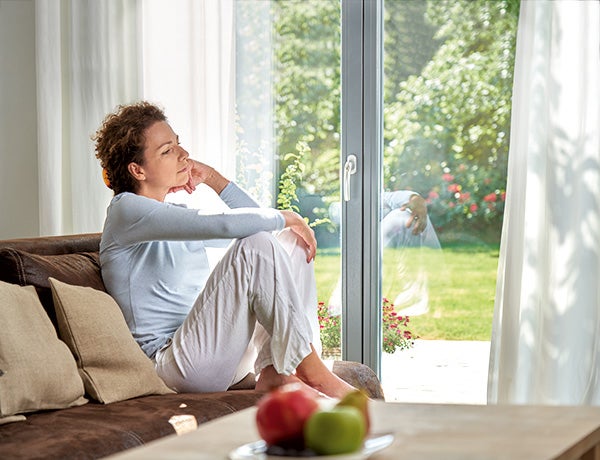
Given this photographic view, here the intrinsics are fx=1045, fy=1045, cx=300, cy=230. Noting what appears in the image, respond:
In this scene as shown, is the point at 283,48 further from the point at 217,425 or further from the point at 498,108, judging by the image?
the point at 217,425

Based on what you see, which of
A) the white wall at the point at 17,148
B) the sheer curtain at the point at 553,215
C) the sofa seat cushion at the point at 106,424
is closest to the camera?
the sofa seat cushion at the point at 106,424

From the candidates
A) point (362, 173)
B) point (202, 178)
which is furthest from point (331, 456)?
point (362, 173)

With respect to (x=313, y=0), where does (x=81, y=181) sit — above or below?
below

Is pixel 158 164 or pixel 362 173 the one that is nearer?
pixel 158 164

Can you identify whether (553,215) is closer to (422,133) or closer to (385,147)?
(422,133)

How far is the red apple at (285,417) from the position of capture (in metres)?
1.54

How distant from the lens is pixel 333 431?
150 centimetres

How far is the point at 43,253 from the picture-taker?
328 centimetres

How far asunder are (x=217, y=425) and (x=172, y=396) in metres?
1.11

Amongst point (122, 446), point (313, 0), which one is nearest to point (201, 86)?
point (313, 0)

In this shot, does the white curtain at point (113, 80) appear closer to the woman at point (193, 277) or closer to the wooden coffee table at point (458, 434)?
the woman at point (193, 277)

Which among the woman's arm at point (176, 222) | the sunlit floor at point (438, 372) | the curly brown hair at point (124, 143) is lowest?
the sunlit floor at point (438, 372)

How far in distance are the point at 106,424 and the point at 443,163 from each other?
2.14 m

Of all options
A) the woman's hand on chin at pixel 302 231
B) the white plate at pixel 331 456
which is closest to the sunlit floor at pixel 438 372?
the woman's hand on chin at pixel 302 231
